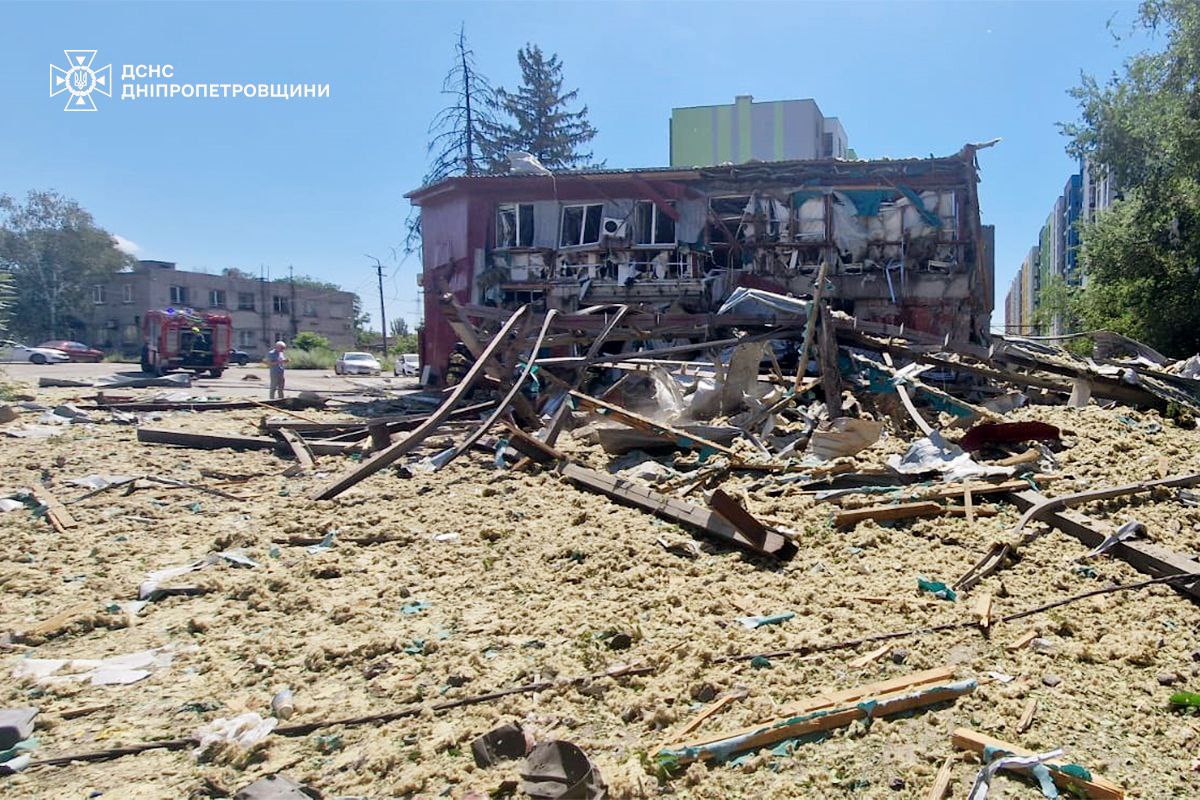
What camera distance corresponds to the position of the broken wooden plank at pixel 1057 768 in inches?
87.4

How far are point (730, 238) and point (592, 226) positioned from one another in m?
3.10

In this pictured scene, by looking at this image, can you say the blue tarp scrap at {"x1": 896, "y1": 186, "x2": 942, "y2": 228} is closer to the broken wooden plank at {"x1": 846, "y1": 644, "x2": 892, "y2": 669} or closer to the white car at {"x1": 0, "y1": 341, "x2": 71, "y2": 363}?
the broken wooden plank at {"x1": 846, "y1": 644, "x2": 892, "y2": 669}

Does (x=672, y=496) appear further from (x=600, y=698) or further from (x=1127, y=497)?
(x=1127, y=497)

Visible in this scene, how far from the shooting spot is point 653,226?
16500mm

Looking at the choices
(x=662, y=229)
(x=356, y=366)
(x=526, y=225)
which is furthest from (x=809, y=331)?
(x=356, y=366)

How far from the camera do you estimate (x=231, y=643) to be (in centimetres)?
374

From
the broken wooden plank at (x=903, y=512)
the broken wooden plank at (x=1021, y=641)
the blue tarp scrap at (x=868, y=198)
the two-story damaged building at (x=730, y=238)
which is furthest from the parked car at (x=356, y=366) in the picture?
the broken wooden plank at (x=1021, y=641)

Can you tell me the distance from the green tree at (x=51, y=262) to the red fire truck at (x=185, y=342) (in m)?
30.6

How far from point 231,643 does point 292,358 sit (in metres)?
39.8

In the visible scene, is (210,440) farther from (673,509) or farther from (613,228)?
(613,228)

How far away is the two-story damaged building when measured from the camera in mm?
15039

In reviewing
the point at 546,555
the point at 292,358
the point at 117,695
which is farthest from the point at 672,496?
the point at 292,358

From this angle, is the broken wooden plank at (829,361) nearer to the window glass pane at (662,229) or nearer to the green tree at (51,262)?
the window glass pane at (662,229)

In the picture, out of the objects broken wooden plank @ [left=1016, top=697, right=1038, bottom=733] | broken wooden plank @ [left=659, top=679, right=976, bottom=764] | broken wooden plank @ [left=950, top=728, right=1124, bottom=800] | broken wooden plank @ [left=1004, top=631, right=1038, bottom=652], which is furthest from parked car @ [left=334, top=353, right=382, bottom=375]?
broken wooden plank @ [left=950, top=728, right=1124, bottom=800]
